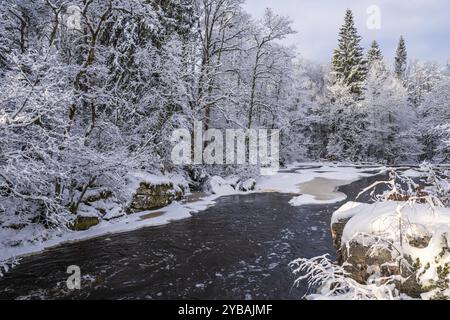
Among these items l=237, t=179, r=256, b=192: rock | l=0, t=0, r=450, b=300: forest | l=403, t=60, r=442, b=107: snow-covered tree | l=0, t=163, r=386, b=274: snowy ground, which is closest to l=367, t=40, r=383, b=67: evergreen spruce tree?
l=0, t=0, r=450, b=300: forest

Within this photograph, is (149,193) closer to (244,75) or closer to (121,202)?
(121,202)

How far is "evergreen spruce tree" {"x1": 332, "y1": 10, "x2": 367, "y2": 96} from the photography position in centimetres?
3916

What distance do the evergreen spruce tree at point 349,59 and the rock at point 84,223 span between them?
35752 mm

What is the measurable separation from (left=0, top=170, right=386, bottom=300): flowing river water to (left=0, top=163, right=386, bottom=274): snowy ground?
1.95ft

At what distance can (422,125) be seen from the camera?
31.8 metres

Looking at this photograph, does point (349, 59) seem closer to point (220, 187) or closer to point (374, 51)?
point (374, 51)

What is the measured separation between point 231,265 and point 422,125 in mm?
32105

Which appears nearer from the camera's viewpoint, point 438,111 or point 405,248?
point 405,248

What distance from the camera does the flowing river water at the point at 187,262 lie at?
5.99m

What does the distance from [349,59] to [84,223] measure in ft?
127

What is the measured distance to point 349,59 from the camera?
39719 mm

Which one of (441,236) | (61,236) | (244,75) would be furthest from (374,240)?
(244,75)

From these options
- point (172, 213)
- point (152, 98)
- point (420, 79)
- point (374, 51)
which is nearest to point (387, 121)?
point (374, 51)

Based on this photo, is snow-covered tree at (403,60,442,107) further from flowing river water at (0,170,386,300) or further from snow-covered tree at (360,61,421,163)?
flowing river water at (0,170,386,300)
